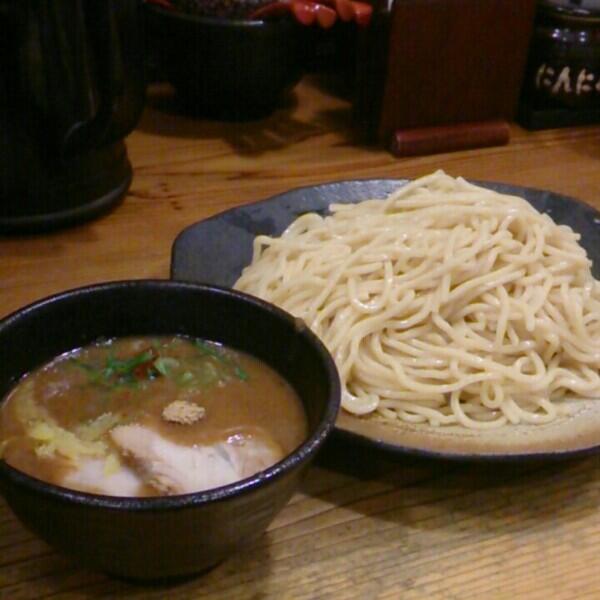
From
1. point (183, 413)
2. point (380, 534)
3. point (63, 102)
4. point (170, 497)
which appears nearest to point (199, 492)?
point (170, 497)

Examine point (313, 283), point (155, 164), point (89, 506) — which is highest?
point (89, 506)

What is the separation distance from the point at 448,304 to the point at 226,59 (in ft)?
2.52

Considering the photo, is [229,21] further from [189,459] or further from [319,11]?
[189,459]

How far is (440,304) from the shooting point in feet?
3.43

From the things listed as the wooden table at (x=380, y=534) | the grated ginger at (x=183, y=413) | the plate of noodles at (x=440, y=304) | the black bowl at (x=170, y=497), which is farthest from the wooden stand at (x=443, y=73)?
the grated ginger at (x=183, y=413)

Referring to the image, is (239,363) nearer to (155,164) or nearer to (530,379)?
(530,379)

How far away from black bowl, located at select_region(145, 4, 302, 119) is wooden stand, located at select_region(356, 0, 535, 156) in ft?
0.51

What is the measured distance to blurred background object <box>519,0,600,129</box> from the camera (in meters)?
1.77

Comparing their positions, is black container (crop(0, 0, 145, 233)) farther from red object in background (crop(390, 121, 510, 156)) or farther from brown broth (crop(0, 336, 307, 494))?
red object in background (crop(390, 121, 510, 156))

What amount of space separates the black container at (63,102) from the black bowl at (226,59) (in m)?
0.32

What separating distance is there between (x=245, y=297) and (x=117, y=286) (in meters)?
0.12

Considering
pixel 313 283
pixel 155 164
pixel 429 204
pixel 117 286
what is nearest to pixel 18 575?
pixel 117 286

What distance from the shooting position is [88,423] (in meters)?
0.77

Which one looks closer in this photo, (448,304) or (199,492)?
(199,492)
